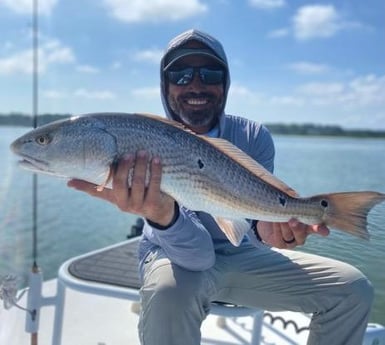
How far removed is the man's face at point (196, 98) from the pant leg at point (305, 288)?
2.81 feet

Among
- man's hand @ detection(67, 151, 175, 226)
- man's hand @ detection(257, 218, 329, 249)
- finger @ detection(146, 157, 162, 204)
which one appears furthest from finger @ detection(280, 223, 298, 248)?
finger @ detection(146, 157, 162, 204)

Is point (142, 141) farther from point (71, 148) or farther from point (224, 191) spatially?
point (224, 191)

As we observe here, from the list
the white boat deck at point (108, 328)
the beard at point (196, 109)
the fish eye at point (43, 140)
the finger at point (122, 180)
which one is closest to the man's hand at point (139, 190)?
the finger at point (122, 180)

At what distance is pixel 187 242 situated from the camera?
2400 mm

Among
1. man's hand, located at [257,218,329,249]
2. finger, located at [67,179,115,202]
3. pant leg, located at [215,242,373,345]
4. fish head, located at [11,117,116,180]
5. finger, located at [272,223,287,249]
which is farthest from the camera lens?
finger, located at [272,223,287,249]

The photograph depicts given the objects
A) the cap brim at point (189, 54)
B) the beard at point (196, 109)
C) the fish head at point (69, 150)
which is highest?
the cap brim at point (189, 54)

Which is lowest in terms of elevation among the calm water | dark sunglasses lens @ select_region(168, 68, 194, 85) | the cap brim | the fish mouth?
the calm water

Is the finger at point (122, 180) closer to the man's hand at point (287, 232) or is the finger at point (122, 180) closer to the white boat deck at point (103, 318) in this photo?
the man's hand at point (287, 232)

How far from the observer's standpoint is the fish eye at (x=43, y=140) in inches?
84.0

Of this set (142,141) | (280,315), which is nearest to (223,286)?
(142,141)

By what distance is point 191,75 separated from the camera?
3059 millimetres

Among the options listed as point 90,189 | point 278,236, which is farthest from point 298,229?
point 90,189

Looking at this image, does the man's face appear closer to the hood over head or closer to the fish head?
the hood over head

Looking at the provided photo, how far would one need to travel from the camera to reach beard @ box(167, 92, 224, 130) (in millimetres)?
3096
